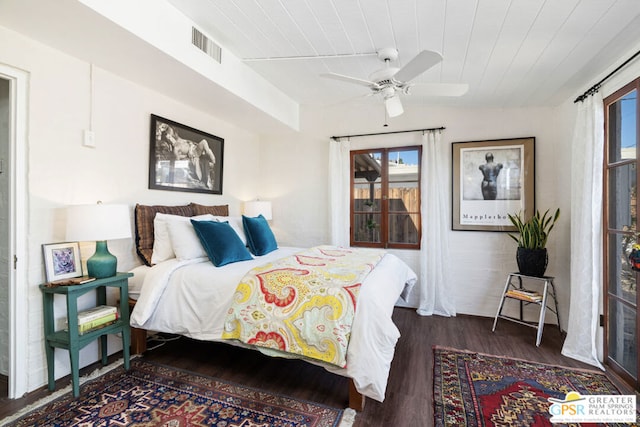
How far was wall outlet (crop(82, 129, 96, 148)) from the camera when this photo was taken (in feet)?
7.86

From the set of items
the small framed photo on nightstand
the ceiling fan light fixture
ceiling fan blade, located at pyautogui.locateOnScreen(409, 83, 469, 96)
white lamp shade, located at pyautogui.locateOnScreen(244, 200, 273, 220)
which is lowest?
the small framed photo on nightstand

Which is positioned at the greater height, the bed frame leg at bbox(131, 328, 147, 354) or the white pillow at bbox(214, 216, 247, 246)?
the white pillow at bbox(214, 216, 247, 246)

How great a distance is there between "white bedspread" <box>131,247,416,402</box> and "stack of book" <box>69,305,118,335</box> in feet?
0.49

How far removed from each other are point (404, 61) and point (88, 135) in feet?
8.80

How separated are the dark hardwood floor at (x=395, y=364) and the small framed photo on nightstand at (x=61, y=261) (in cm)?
76

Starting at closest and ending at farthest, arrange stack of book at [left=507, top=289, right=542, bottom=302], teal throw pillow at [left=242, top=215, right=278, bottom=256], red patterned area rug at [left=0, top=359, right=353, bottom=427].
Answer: red patterned area rug at [left=0, top=359, right=353, bottom=427]
stack of book at [left=507, top=289, right=542, bottom=302]
teal throw pillow at [left=242, top=215, right=278, bottom=256]

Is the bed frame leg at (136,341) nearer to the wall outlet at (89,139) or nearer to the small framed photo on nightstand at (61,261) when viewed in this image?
the small framed photo on nightstand at (61,261)

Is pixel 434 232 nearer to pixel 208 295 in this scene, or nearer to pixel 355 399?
pixel 355 399

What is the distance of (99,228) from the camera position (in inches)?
83.3

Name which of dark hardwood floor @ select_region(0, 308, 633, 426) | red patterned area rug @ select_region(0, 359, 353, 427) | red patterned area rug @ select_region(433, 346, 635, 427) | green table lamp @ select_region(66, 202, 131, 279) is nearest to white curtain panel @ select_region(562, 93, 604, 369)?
dark hardwood floor @ select_region(0, 308, 633, 426)

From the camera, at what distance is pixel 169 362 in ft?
8.20

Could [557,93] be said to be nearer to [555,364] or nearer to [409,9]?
[409,9]

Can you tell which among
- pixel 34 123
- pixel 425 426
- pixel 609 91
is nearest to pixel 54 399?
pixel 34 123

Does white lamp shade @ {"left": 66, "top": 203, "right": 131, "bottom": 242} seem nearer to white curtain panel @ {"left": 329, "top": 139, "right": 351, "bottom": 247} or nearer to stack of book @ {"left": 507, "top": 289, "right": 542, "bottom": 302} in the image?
white curtain panel @ {"left": 329, "top": 139, "right": 351, "bottom": 247}
